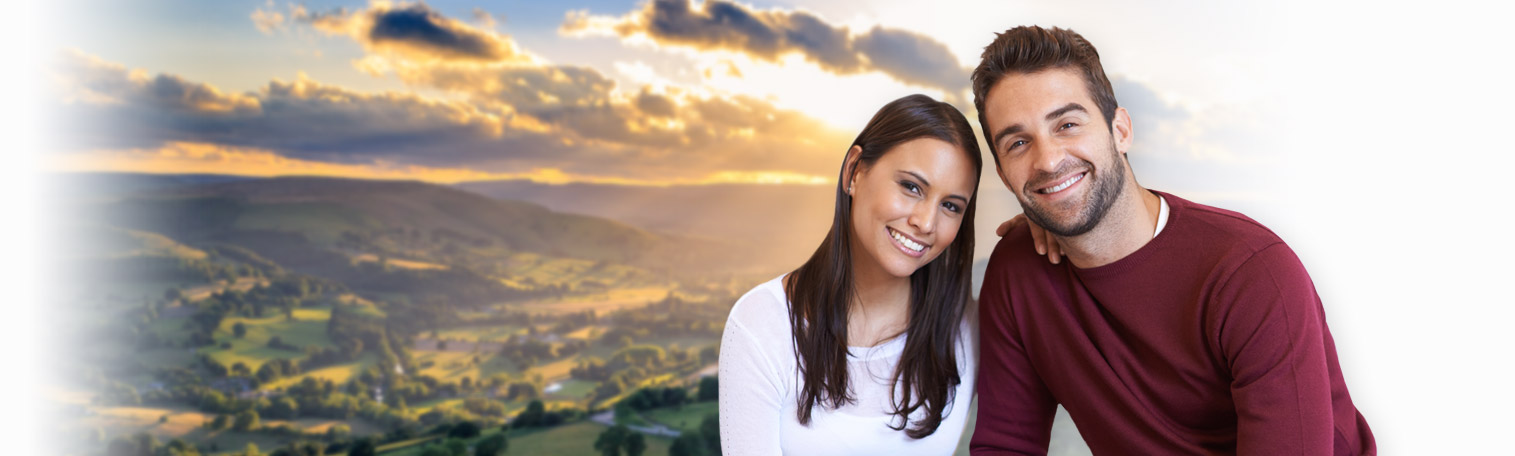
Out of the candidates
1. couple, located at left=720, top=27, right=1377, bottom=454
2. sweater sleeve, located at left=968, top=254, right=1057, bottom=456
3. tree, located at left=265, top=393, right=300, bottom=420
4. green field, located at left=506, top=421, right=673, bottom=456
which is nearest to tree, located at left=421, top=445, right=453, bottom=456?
green field, located at left=506, top=421, right=673, bottom=456

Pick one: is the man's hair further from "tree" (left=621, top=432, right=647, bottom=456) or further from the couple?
"tree" (left=621, top=432, right=647, bottom=456)

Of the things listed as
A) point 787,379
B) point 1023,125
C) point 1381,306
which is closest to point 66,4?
point 787,379

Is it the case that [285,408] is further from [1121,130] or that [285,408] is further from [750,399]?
[1121,130]

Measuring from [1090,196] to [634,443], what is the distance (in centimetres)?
279

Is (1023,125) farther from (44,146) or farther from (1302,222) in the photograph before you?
(44,146)

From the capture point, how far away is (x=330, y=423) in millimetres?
3775

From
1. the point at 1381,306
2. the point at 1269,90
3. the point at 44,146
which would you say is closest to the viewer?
the point at 1381,306

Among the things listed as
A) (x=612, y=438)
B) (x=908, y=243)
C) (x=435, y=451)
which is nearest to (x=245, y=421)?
(x=435, y=451)

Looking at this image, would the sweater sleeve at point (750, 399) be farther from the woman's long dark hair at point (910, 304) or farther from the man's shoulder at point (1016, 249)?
the man's shoulder at point (1016, 249)

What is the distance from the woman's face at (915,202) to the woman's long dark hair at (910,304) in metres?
0.02

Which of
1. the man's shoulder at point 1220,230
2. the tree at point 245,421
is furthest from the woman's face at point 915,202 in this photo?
the tree at point 245,421

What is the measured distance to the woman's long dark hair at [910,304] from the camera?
5.37 feet

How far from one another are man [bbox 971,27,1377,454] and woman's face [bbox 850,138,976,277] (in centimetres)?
9

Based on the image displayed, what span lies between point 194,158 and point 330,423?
1151 millimetres
